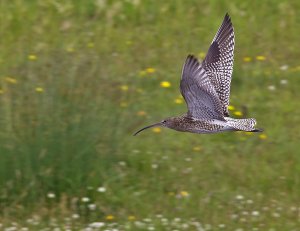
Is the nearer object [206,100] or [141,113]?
[206,100]

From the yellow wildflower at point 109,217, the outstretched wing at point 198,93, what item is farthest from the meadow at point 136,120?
the outstretched wing at point 198,93

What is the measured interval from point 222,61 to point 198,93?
112 cm

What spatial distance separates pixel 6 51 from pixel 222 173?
8.32ft

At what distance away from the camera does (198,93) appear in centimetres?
642

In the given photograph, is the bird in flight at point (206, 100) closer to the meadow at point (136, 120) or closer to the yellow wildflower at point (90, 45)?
the meadow at point (136, 120)

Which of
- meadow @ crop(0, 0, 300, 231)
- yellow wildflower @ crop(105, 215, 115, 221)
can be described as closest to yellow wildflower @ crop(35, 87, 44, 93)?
meadow @ crop(0, 0, 300, 231)

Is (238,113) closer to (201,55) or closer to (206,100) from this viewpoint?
(201,55)

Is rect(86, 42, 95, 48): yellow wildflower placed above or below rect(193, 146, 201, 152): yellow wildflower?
above

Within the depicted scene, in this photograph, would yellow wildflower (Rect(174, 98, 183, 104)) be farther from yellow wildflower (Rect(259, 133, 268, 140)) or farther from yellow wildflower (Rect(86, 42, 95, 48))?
yellow wildflower (Rect(86, 42, 95, 48))

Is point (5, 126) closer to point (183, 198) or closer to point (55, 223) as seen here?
point (55, 223)

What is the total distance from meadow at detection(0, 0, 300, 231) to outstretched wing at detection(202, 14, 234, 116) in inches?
30.4

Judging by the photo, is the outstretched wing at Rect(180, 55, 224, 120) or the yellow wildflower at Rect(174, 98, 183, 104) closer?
the outstretched wing at Rect(180, 55, 224, 120)

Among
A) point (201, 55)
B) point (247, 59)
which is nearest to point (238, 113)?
point (247, 59)

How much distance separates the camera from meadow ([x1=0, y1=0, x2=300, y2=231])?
7.20 m
